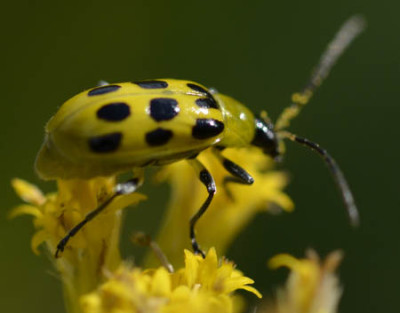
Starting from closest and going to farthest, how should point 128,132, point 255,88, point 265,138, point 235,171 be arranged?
point 128,132, point 235,171, point 265,138, point 255,88

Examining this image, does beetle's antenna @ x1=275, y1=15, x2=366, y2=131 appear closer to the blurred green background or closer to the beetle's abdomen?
the beetle's abdomen

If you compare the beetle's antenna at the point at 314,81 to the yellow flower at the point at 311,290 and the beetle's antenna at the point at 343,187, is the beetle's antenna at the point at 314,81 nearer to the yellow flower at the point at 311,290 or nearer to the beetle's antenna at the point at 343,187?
the beetle's antenna at the point at 343,187

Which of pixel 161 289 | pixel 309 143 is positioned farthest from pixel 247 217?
pixel 161 289

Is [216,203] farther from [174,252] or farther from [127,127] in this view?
[127,127]

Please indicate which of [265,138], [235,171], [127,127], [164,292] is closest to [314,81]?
[265,138]

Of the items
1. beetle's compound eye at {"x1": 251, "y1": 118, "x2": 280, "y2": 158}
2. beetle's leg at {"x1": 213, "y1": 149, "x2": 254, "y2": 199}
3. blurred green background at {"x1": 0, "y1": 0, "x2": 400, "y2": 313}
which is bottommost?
blurred green background at {"x1": 0, "y1": 0, "x2": 400, "y2": 313}

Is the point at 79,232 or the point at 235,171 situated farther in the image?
the point at 235,171

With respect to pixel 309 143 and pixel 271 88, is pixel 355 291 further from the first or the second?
pixel 309 143

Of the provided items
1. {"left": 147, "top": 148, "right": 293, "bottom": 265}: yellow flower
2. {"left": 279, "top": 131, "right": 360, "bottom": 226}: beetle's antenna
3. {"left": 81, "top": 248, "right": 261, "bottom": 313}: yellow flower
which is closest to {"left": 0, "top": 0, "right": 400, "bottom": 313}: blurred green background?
{"left": 147, "top": 148, "right": 293, "bottom": 265}: yellow flower
